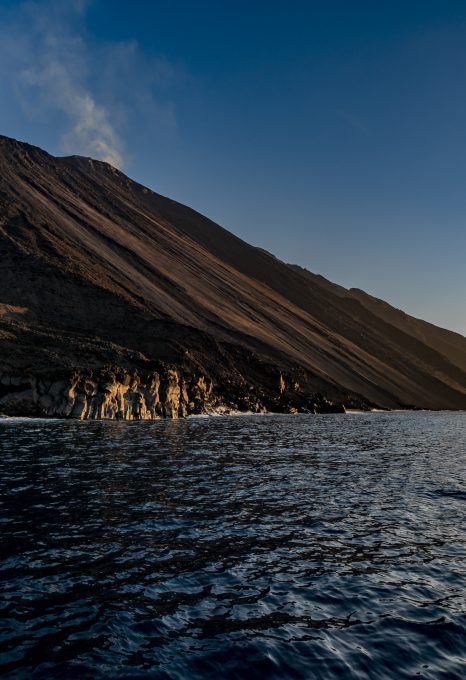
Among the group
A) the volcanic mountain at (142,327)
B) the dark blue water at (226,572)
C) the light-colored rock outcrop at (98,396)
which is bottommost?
the dark blue water at (226,572)

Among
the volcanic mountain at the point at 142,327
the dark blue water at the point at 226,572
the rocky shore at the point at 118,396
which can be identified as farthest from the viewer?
the volcanic mountain at the point at 142,327

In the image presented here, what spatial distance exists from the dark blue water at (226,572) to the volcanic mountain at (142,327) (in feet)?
112

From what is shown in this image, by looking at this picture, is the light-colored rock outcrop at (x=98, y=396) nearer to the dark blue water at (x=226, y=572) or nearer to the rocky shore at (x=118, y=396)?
the rocky shore at (x=118, y=396)

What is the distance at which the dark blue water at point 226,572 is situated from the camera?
10164 mm

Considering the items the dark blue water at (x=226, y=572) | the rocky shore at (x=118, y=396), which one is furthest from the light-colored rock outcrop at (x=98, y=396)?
the dark blue water at (x=226, y=572)

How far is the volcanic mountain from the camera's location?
63312 mm

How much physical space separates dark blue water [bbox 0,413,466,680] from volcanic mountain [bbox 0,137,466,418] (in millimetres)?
34242

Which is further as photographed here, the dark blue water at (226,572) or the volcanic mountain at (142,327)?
the volcanic mountain at (142,327)

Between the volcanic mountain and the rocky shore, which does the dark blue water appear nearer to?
the rocky shore

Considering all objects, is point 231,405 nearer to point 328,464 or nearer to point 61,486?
point 328,464

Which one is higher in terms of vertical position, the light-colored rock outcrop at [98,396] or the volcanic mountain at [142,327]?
the volcanic mountain at [142,327]

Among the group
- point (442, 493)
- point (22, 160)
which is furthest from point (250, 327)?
point (442, 493)

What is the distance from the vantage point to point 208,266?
16200 cm

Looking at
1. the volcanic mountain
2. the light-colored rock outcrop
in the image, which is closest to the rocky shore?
the light-colored rock outcrop
